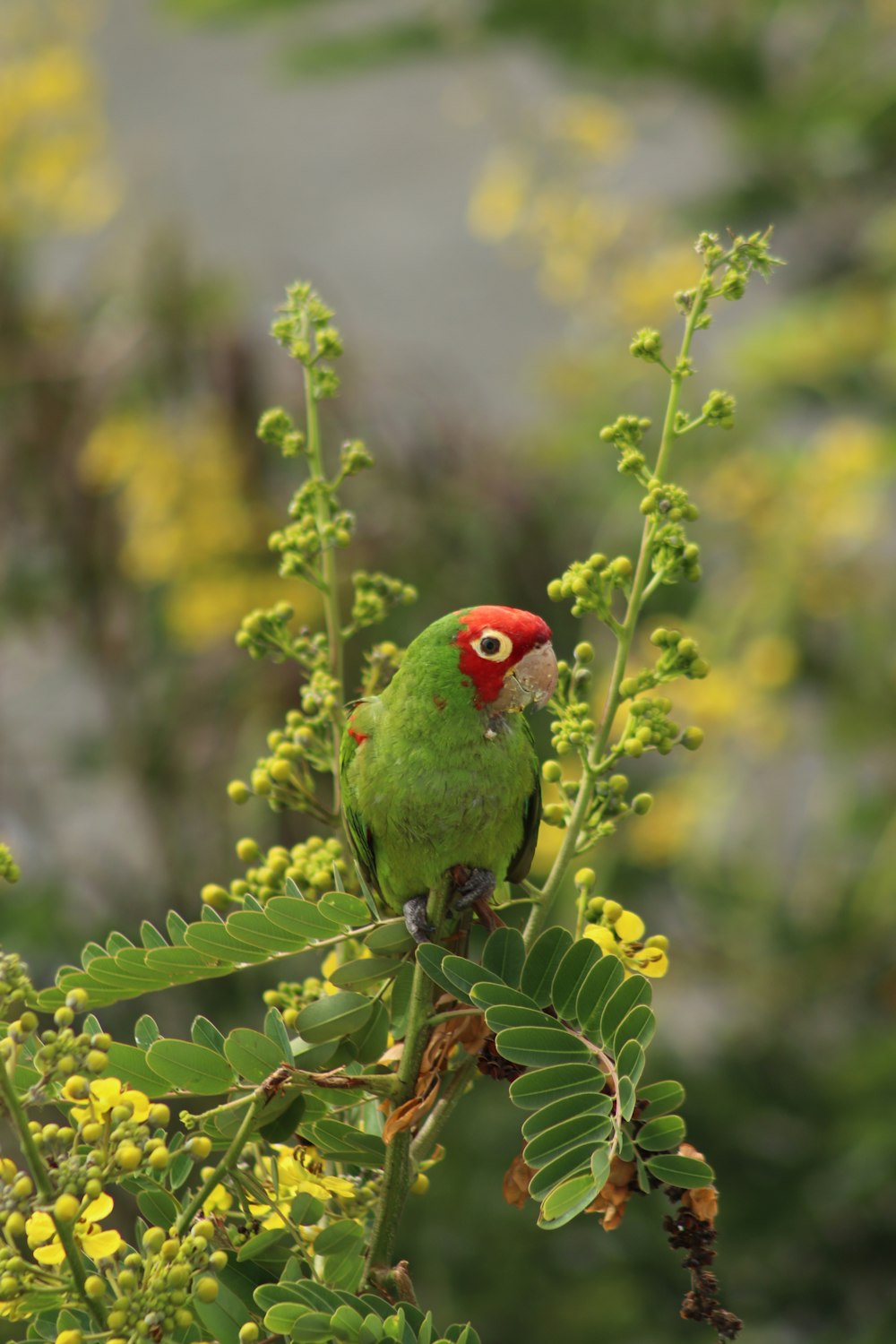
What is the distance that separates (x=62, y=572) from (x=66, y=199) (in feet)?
1.52

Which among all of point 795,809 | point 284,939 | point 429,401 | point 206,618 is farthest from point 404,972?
point 795,809

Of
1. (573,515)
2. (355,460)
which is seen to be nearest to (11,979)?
(355,460)

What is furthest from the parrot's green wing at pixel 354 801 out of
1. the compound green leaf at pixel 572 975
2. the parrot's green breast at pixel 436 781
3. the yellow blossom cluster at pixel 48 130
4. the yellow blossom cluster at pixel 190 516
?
the yellow blossom cluster at pixel 48 130

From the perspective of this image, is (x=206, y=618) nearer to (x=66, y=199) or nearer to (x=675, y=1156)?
(x=66, y=199)

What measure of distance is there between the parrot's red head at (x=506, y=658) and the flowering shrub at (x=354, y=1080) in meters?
0.01

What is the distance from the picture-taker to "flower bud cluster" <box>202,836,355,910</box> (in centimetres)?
46

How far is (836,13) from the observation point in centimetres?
161

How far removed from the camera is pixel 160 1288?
13.1 inches

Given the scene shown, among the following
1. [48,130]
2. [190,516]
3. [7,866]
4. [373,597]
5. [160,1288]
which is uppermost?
[48,130]

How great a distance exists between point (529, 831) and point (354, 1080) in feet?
0.45

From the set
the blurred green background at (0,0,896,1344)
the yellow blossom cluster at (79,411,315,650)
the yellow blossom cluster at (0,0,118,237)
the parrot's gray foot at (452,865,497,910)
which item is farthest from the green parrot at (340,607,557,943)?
the yellow blossom cluster at (0,0,118,237)

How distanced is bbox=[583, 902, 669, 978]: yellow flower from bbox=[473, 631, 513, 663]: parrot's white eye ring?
92mm

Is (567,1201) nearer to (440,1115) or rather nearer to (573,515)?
(440,1115)

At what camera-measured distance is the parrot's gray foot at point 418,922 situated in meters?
0.43
